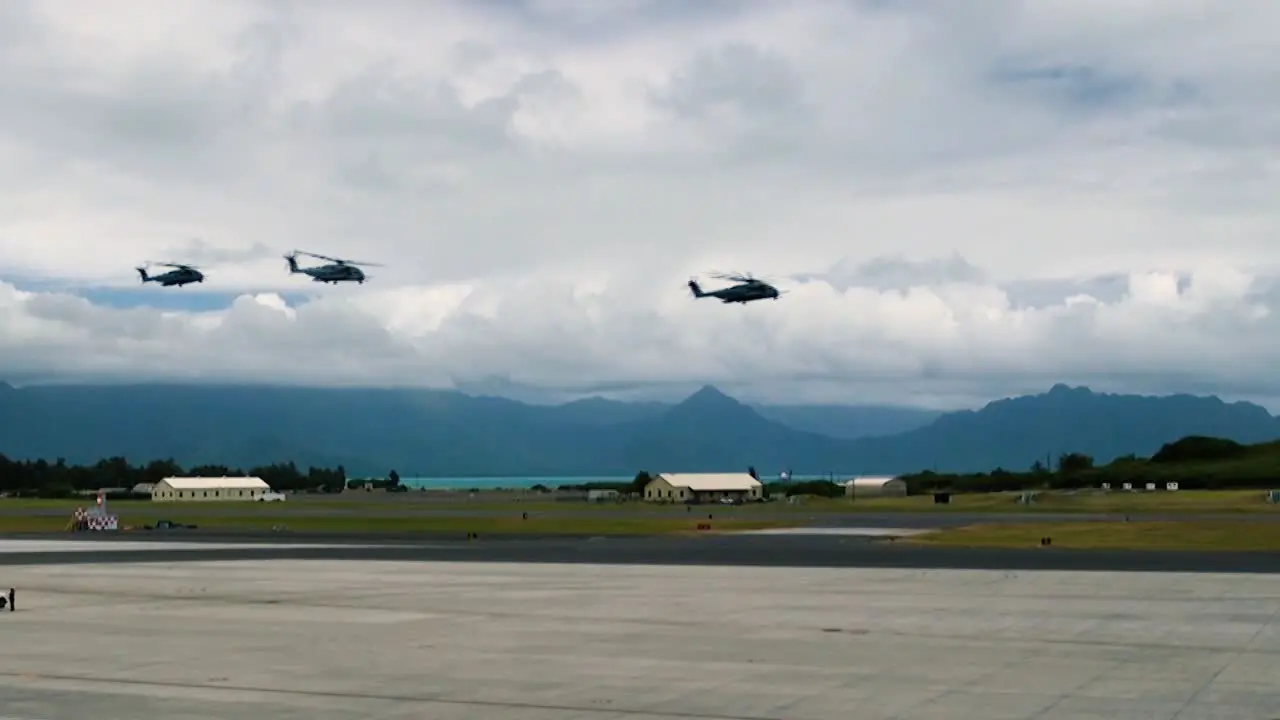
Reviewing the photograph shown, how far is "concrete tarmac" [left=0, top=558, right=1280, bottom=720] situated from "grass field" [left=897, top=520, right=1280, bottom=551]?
19345 millimetres

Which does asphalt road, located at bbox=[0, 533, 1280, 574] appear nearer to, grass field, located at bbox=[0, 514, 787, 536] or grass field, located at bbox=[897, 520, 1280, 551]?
grass field, located at bbox=[897, 520, 1280, 551]

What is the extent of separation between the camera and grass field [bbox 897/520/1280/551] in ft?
207

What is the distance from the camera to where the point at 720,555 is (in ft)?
193

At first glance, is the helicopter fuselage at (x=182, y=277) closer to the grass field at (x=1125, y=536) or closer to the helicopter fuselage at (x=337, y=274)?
the helicopter fuselage at (x=337, y=274)

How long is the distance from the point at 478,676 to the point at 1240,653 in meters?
13.5

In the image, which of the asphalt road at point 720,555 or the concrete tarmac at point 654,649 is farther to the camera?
the asphalt road at point 720,555

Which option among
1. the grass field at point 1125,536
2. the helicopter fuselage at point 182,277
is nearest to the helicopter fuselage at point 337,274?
the helicopter fuselage at point 182,277

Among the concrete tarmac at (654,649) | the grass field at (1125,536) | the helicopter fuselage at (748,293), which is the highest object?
the helicopter fuselage at (748,293)

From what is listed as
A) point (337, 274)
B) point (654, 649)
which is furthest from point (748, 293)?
point (654, 649)

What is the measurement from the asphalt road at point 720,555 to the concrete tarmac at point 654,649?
6008 mm

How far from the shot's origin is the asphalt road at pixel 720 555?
1997 inches

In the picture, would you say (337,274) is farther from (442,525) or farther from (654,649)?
(654,649)

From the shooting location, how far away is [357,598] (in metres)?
39.0

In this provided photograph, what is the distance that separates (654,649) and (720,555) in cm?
3170
